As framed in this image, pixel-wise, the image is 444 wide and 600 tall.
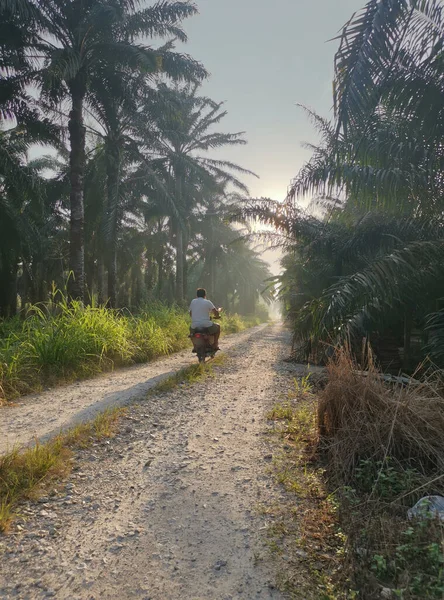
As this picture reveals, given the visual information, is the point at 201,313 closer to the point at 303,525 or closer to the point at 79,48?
the point at 303,525

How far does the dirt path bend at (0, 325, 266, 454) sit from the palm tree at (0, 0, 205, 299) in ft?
12.4

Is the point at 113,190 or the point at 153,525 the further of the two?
the point at 113,190

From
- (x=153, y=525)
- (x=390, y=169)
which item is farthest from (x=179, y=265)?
(x=153, y=525)

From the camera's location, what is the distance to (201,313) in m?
8.11

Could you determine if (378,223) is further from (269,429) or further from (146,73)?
(146,73)

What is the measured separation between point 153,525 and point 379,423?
1.95 m

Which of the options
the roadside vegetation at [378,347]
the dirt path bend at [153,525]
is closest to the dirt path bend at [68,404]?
the dirt path bend at [153,525]

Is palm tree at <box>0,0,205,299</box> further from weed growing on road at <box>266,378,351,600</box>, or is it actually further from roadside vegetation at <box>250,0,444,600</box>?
weed growing on road at <box>266,378,351,600</box>

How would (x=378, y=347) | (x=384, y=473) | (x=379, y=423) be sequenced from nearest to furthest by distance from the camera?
(x=384, y=473)
(x=379, y=423)
(x=378, y=347)

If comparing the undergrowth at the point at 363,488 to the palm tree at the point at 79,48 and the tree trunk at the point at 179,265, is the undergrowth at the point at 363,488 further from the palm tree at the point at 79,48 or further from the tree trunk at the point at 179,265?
the tree trunk at the point at 179,265

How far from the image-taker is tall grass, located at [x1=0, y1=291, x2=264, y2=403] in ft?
18.5

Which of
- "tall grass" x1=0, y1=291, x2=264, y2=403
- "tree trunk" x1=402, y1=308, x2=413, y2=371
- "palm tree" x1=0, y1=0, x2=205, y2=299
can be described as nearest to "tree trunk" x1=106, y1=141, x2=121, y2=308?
"palm tree" x1=0, y1=0, x2=205, y2=299

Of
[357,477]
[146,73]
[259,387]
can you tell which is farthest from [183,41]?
[357,477]

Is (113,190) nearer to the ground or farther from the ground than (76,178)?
farther from the ground
